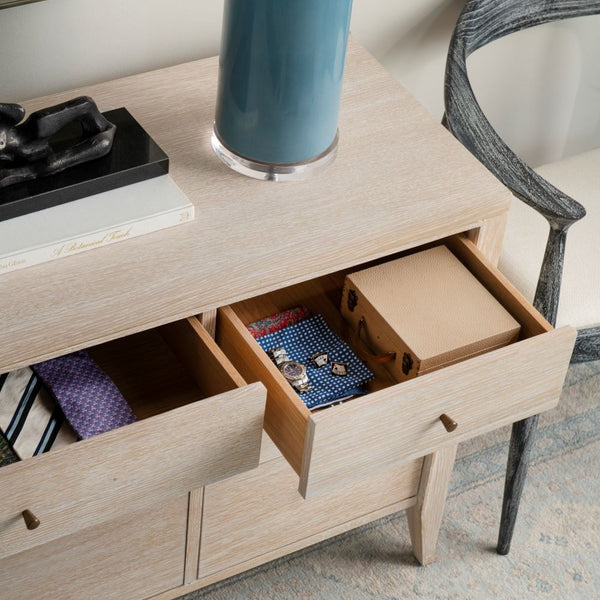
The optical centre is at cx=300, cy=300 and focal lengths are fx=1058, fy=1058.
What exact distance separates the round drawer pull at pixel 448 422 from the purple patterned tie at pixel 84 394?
0.32 m

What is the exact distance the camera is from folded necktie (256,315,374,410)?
3.88 ft

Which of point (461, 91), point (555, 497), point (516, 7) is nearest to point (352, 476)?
point (461, 91)

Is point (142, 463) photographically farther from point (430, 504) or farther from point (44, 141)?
point (430, 504)

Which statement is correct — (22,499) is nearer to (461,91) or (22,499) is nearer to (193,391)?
(193,391)

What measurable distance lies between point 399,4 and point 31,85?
0.52m

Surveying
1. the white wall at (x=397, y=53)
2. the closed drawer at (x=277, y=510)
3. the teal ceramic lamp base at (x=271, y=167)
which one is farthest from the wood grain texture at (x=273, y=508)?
the white wall at (x=397, y=53)

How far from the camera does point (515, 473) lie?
1.44 metres

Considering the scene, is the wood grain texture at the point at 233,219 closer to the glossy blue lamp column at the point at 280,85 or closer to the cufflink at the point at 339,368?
the glossy blue lamp column at the point at 280,85

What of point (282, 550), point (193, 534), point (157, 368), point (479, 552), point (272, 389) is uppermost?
point (272, 389)

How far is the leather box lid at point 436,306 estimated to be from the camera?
1.12 m

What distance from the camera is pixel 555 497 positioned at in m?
1.61

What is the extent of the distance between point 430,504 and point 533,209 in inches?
16.6

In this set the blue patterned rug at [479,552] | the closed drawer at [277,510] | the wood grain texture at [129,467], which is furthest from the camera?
the blue patterned rug at [479,552]

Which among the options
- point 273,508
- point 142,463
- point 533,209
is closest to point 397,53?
point 533,209
